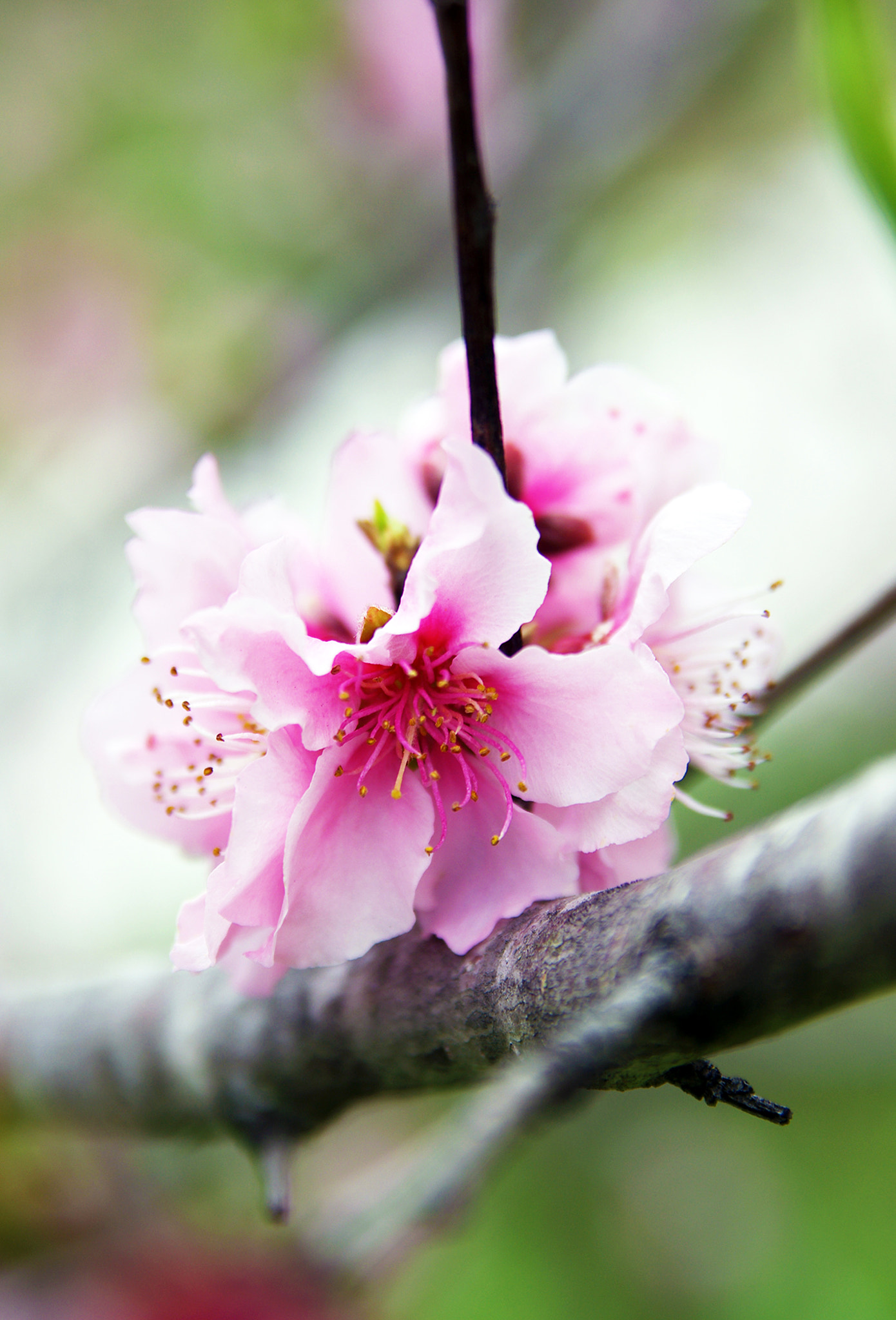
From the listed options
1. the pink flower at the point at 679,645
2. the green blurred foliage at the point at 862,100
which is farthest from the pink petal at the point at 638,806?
the green blurred foliage at the point at 862,100

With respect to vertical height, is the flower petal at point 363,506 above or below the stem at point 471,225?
below

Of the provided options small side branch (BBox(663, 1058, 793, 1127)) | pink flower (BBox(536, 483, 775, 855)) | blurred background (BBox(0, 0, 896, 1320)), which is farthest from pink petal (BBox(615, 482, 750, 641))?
blurred background (BBox(0, 0, 896, 1320))

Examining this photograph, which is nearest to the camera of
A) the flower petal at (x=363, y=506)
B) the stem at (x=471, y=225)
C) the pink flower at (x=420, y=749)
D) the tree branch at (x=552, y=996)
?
the tree branch at (x=552, y=996)

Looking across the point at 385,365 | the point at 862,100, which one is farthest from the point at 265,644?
the point at 385,365

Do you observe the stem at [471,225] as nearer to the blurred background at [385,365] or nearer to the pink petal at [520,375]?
the pink petal at [520,375]

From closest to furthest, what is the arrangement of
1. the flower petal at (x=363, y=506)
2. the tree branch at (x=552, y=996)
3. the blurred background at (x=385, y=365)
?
the tree branch at (x=552, y=996) < the flower petal at (x=363, y=506) < the blurred background at (x=385, y=365)

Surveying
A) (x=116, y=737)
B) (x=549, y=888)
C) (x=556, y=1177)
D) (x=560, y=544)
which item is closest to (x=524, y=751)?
(x=549, y=888)

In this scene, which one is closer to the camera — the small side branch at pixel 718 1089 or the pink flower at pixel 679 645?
the small side branch at pixel 718 1089

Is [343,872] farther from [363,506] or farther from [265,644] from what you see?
[363,506]
